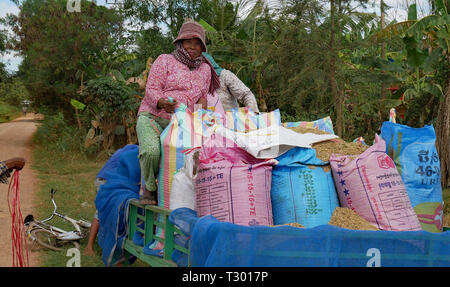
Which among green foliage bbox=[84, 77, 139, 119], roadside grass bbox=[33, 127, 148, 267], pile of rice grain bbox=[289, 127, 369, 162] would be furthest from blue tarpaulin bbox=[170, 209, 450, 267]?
green foliage bbox=[84, 77, 139, 119]

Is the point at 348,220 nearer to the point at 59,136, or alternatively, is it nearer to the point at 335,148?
the point at 335,148

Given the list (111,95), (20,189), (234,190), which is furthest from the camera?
(111,95)

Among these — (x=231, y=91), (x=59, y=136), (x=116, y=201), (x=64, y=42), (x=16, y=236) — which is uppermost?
(x=64, y=42)

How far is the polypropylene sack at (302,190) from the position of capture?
9.50 ft

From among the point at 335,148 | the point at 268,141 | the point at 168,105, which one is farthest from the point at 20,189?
the point at 335,148

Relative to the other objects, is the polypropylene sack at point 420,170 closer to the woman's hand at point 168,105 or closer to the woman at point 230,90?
the woman's hand at point 168,105

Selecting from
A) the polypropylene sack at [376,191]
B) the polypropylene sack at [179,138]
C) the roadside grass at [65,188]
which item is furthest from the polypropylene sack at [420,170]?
the roadside grass at [65,188]

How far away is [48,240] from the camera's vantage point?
543cm

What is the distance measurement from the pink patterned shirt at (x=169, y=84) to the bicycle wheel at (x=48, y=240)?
7.28 feet

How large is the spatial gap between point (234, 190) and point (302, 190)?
416 millimetres

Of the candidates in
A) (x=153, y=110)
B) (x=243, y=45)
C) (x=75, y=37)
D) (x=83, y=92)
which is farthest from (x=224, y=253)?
(x=75, y=37)

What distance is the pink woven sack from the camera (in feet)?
9.20
